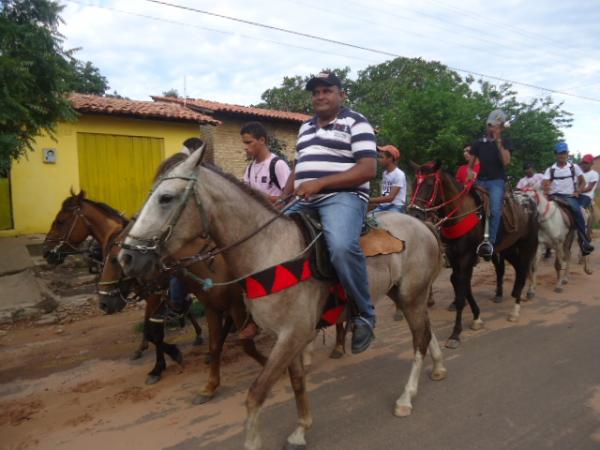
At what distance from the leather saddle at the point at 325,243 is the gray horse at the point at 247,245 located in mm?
70

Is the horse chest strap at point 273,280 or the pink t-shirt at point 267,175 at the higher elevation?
the pink t-shirt at point 267,175

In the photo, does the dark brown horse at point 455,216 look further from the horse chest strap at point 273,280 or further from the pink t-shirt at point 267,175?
the horse chest strap at point 273,280

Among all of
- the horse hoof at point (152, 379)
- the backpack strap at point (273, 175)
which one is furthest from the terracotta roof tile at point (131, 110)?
the horse hoof at point (152, 379)

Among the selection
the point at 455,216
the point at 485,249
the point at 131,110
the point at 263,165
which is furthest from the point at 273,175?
the point at 131,110

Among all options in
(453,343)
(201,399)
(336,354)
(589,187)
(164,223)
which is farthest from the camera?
→ (589,187)

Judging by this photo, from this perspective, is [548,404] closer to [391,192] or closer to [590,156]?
[391,192]

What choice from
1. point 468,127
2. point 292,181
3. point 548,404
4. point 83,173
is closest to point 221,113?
point 83,173

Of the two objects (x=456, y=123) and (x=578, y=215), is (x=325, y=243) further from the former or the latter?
(x=456, y=123)

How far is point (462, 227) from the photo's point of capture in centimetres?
555

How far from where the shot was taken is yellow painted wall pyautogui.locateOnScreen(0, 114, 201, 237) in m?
9.83

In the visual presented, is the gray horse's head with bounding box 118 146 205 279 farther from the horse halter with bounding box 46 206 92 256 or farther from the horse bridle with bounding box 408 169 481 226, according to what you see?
the horse bridle with bounding box 408 169 481 226

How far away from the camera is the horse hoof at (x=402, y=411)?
349 cm

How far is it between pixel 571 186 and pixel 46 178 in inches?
465

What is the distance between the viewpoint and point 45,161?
1011 cm
